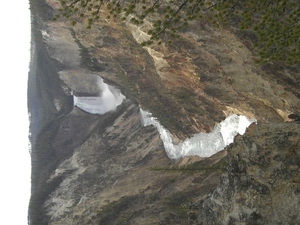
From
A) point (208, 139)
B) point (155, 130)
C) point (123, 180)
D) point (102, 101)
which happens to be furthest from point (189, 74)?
point (102, 101)

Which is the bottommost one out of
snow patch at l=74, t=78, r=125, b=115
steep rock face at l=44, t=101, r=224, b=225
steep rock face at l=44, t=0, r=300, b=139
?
snow patch at l=74, t=78, r=125, b=115

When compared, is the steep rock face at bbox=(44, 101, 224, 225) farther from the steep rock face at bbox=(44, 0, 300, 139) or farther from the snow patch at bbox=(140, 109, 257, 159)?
the steep rock face at bbox=(44, 0, 300, 139)

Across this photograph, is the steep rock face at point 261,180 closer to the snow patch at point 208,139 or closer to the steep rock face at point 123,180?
the steep rock face at point 123,180

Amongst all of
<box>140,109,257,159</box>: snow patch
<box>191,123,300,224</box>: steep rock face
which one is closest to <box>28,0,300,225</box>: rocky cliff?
<box>191,123,300,224</box>: steep rock face

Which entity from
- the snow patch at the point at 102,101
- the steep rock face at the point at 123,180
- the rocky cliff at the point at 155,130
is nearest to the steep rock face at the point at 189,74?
the rocky cliff at the point at 155,130

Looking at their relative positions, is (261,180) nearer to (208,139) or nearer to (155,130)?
(208,139)

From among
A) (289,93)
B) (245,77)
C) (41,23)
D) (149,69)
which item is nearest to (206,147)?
(149,69)

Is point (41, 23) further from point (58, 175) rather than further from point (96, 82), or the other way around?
point (58, 175)
